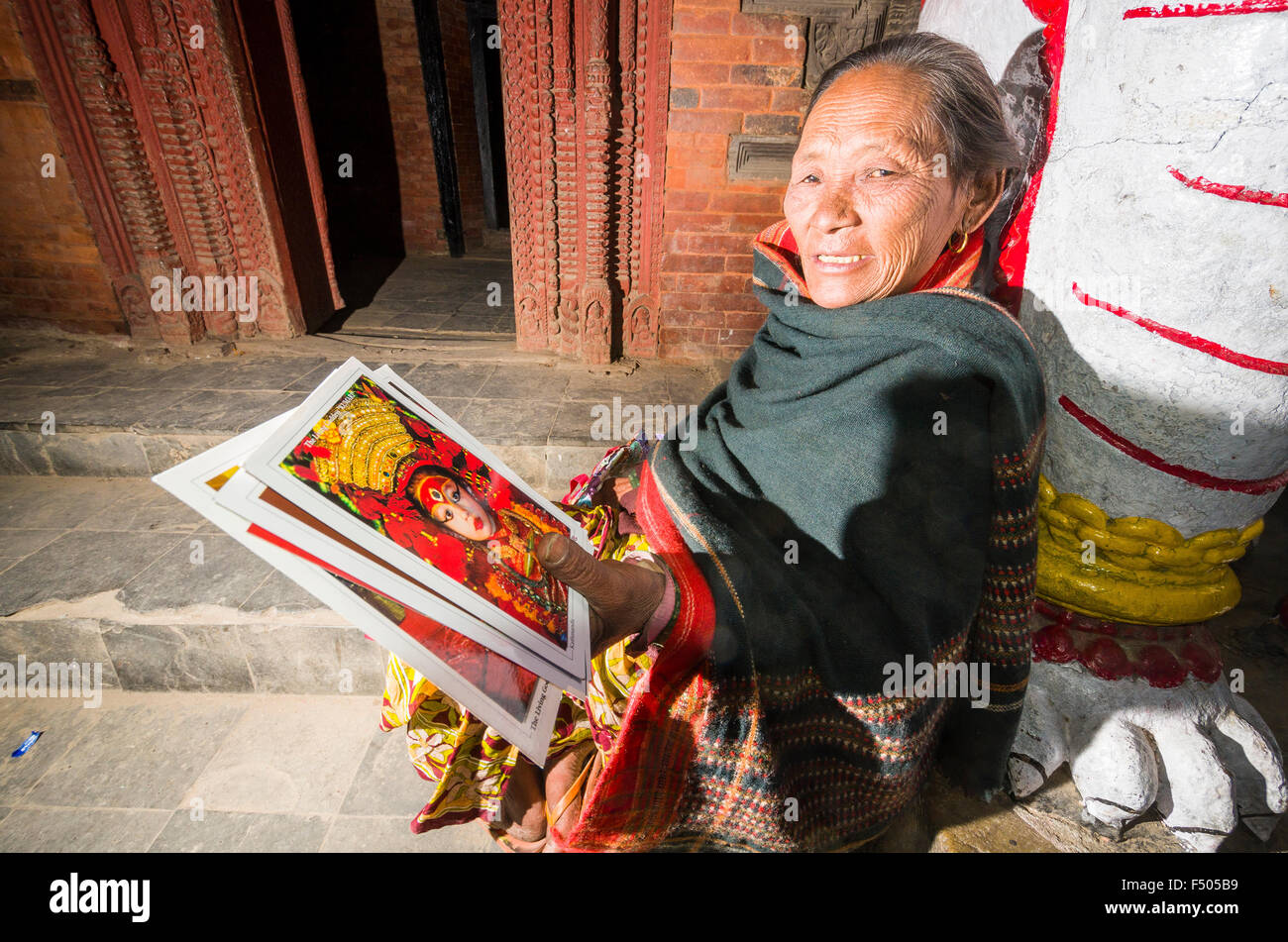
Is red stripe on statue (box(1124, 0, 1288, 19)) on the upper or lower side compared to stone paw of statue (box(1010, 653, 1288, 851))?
upper

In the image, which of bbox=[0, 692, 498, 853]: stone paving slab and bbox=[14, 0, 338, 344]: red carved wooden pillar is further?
bbox=[14, 0, 338, 344]: red carved wooden pillar

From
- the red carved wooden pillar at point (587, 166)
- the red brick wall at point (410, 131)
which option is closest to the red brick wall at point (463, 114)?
the red brick wall at point (410, 131)

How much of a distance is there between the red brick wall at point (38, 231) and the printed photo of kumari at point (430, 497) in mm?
4096

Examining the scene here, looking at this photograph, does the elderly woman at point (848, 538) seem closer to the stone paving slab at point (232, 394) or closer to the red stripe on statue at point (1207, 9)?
the red stripe on statue at point (1207, 9)

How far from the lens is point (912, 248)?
3.75 feet

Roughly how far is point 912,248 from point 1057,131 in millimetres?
462

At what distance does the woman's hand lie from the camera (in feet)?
2.99

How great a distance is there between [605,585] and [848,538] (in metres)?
0.48

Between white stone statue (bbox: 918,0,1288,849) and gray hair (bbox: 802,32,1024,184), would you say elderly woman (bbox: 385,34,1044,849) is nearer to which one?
gray hair (bbox: 802,32,1024,184)

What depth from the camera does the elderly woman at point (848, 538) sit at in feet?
3.44

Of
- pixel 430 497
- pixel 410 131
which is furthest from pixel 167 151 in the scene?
pixel 410 131

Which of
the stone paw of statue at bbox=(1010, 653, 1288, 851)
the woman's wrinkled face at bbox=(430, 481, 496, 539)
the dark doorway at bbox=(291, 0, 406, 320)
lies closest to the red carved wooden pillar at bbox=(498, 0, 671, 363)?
the woman's wrinkled face at bbox=(430, 481, 496, 539)

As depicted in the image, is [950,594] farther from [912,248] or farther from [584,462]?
[584,462]

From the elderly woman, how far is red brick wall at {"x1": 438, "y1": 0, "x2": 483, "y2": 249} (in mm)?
A: 7770
